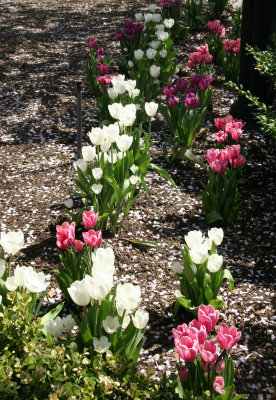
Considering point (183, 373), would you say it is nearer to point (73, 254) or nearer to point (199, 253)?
point (199, 253)

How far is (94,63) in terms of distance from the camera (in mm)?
5270

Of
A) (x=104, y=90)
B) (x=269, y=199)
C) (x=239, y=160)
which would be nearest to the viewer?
(x=239, y=160)

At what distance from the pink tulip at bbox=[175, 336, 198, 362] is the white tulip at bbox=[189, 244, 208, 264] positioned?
618mm

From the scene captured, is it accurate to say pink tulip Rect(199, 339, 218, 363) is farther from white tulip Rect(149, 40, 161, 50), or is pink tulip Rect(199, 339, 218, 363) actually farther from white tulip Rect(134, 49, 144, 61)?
white tulip Rect(149, 40, 161, 50)

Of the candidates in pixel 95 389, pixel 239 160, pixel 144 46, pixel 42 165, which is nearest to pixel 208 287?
pixel 95 389

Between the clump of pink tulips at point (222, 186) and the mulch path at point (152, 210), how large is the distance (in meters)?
0.11

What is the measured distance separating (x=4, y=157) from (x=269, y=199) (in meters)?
2.08

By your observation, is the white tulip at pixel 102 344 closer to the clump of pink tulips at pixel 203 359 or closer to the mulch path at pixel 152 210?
the clump of pink tulips at pixel 203 359

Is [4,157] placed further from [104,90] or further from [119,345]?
[119,345]

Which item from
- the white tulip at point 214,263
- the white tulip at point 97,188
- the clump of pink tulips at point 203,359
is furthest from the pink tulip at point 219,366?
the white tulip at point 97,188

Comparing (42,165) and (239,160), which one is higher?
(239,160)

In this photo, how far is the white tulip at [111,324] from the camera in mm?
2092

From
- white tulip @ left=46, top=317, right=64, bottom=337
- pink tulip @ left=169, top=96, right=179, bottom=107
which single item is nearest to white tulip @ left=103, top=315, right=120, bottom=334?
white tulip @ left=46, top=317, right=64, bottom=337

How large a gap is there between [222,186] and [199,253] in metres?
1.08
